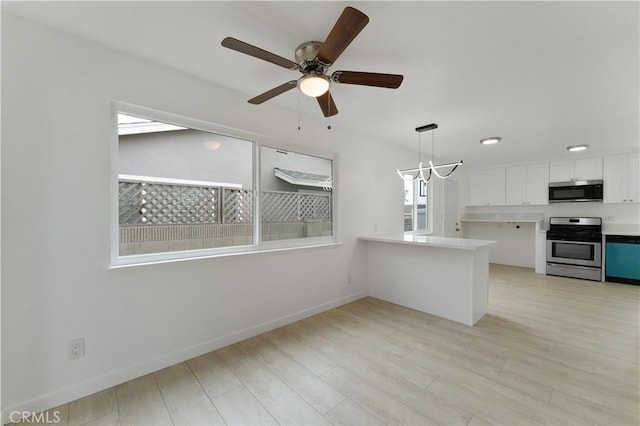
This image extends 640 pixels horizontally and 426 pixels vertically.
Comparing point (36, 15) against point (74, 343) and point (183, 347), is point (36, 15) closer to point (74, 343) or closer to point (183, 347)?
point (74, 343)

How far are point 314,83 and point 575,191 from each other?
20.1 feet

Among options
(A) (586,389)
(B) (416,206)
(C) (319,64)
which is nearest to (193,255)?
(C) (319,64)

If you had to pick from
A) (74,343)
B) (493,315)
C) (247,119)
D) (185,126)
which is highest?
(247,119)

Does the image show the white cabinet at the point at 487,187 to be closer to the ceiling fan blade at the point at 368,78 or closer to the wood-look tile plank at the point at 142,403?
the ceiling fan blade at the point at 368,78

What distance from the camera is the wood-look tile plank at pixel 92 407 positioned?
1587 millimetres

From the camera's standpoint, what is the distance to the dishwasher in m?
4.43

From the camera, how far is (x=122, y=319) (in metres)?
1.92

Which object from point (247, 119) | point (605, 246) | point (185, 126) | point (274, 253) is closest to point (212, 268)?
point (274, 253)

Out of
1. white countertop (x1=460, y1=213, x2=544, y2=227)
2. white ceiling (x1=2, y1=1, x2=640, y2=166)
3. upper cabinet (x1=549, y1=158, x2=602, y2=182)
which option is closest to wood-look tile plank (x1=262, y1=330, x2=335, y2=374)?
white ceiling (x1=2, y1=1, x2=640, y2=166)

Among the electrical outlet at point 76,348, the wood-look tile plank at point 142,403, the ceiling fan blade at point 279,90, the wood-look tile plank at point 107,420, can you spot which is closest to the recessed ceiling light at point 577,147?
the ceiling fan blade at point 279,90

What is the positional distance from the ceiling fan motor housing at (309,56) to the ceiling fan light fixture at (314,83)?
0.07 metres

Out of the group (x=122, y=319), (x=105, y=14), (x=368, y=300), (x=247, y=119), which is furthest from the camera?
(x=368, y=300)

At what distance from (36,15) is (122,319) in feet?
6.61

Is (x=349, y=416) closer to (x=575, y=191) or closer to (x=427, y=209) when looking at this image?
(x=427, y=209)
